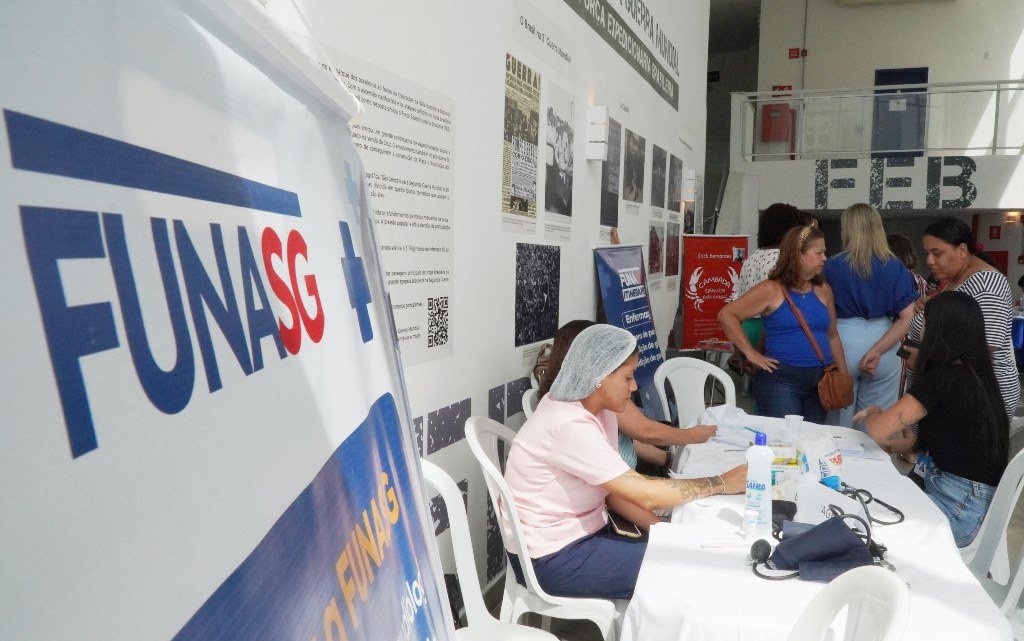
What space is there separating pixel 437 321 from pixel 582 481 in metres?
0.71

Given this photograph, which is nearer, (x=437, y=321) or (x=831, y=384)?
(x=437, y=321)

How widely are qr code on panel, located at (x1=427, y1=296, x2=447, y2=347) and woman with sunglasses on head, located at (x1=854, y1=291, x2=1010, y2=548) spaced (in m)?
1.51

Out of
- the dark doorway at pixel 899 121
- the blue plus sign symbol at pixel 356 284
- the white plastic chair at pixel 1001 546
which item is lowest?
the white plastic chair at pixel 1001 546

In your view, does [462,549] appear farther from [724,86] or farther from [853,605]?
[724,86]

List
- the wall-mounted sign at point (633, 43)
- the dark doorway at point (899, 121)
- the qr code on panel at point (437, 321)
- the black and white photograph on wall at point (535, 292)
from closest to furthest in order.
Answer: the qr code on panel at point (437, 321) < the black and white photograph on wall at point (535, 292) < the wall-mounted sign at point (633, 43) < the dark doorway at point (899, 121)

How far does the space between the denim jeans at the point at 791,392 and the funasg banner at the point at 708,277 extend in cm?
284

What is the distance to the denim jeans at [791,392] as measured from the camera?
11.8ft

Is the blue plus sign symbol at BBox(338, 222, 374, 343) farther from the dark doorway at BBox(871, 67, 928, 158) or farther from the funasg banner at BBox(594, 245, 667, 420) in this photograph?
the dark doorway at BBox(871, 67, 928, 158)

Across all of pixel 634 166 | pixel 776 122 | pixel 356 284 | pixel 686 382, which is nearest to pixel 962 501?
pixel 686 382

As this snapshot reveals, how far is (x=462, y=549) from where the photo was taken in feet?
6.60

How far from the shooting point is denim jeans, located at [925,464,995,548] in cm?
238

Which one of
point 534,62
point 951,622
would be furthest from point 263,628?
point 534,62

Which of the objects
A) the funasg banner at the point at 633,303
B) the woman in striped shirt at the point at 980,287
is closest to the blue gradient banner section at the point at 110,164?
the woman in striped shirt at the point at 980,287

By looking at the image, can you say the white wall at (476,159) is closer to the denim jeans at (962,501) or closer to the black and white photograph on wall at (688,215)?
the denim jeans at (962,501)
